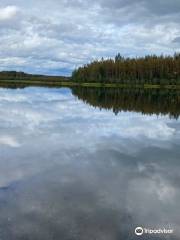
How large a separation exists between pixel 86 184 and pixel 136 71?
464 ft

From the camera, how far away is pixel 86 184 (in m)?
13.9

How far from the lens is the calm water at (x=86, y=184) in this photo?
32.4 feet

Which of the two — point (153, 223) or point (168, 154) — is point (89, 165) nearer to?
point (168, 154)

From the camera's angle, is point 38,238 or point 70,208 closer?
point 38,238

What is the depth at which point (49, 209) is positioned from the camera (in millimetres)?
11023

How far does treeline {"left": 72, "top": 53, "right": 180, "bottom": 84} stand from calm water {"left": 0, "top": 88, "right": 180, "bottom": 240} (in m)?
123

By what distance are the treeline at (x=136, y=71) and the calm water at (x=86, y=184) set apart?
402ft

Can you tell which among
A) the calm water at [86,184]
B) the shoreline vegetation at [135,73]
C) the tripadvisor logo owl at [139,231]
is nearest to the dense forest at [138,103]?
the calm water at [86,184]

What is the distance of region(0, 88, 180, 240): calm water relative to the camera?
987 centimetres

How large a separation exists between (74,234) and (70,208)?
5.93 feet

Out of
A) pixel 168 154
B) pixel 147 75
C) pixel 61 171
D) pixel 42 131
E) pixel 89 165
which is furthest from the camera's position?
pixel 147 75

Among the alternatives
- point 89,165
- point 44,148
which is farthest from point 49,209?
point 44,148
